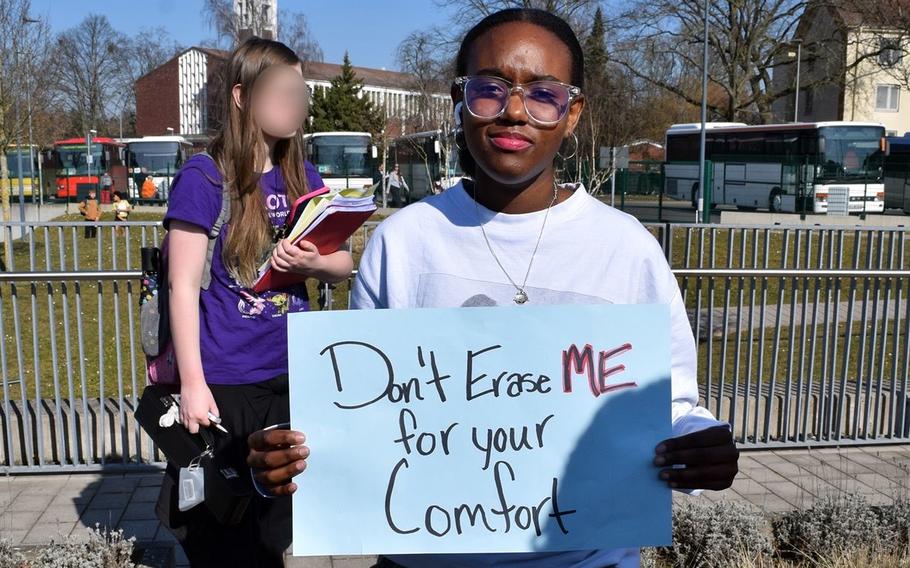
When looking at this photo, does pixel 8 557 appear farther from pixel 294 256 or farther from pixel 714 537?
pixel 714 537

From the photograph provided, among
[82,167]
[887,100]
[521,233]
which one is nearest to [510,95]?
[521,233]

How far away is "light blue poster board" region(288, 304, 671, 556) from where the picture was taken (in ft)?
5.81

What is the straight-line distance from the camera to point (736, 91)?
39.9m

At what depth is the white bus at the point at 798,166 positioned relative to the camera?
90.0 feet

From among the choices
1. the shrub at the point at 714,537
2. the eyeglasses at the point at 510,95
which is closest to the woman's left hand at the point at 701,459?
the eyeglasses at the point at 510,95

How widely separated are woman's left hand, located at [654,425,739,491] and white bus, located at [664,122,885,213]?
25.6 m

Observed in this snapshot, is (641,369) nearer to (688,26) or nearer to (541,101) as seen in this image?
(541,101)

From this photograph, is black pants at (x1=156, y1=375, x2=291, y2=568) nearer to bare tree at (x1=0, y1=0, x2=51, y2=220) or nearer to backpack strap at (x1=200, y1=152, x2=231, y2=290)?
backpack strap at (x1=200, y1=152, x2=231, y2=290)

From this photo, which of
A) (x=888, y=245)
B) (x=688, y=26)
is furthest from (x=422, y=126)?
(x=888, y=245)

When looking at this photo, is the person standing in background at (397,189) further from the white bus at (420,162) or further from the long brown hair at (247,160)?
the long brown hair at (247,160)

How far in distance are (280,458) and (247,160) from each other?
1.33 metres

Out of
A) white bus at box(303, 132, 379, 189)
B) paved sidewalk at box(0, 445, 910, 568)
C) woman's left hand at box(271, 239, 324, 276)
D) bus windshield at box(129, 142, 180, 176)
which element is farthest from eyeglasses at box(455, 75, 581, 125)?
bus windshield at box(129, 142, 180, 176)

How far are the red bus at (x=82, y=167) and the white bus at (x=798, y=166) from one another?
24294 millimetres

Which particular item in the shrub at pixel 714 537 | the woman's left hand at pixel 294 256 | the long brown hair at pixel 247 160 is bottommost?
the shrub at pixel 714 537
